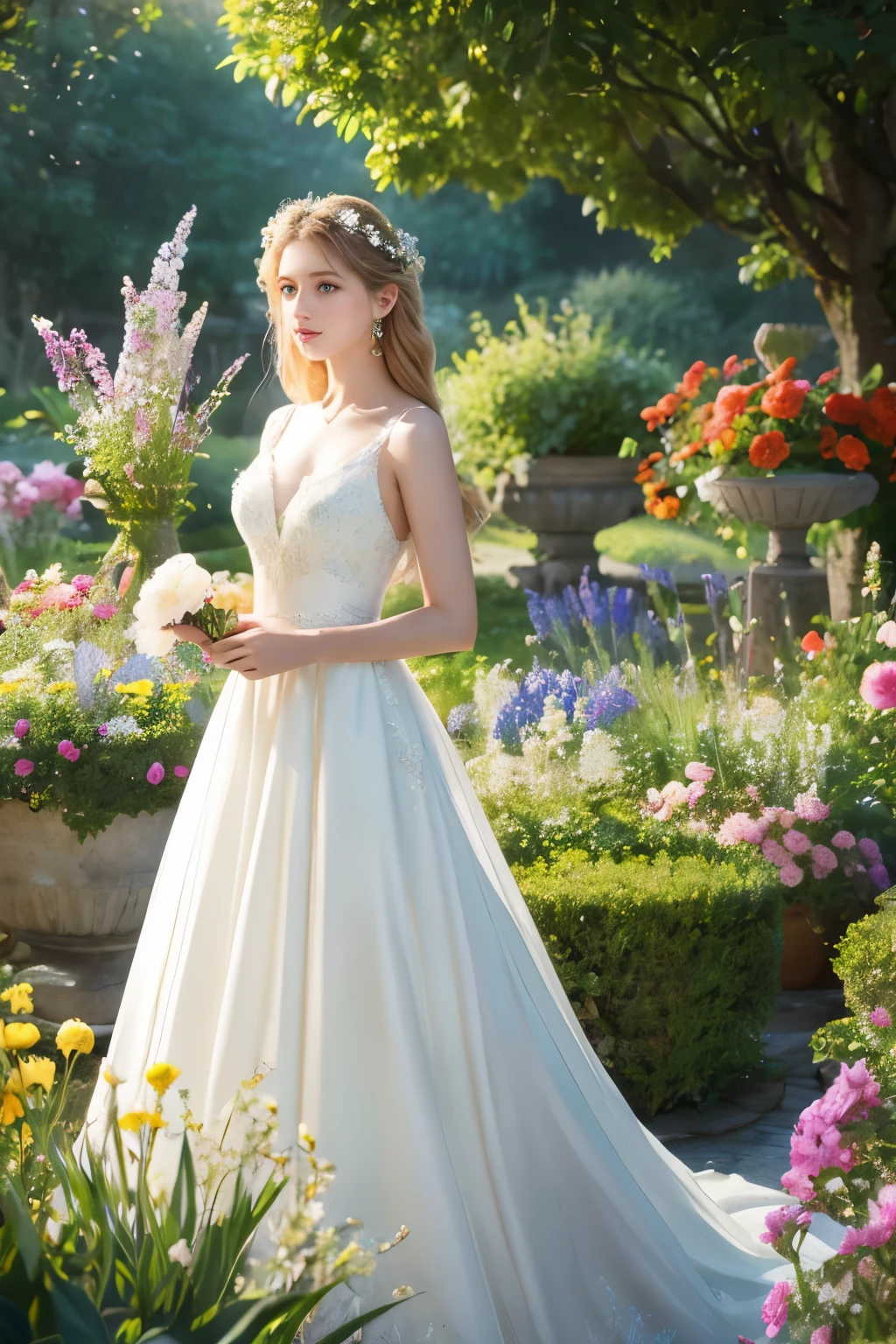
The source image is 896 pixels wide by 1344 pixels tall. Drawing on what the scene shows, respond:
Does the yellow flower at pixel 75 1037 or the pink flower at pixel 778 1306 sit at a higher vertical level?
the yellow flower at pixel 75 1037

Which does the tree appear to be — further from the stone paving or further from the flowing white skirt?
the flowing white skirt

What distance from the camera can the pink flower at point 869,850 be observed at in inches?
154

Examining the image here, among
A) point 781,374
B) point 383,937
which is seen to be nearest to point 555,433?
point 781,374

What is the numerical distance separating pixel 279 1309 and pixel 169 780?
2.29m

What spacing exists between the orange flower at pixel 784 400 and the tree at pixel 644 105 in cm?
99

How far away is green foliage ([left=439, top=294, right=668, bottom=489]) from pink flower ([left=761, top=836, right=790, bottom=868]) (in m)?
5.04

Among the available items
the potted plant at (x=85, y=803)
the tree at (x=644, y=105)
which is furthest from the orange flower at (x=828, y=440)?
the potted plant at (x=85, y=803)

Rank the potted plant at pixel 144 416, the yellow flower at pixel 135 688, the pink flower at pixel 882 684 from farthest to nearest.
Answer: the potted plant at pixel 144 416 → the yellow flower at pixel 135 688 → the pink flower at pixel 882 684

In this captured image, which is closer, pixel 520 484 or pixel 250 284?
pixel 520 484

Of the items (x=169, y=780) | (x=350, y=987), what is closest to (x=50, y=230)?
(x=169, y=780)

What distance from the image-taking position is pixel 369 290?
2.46 metres

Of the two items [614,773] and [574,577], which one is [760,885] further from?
[574,577]

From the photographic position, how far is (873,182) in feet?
20.7

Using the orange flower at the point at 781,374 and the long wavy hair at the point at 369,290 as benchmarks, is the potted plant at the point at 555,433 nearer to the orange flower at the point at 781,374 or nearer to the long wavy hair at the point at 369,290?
the orange flower at the point at 781,374
